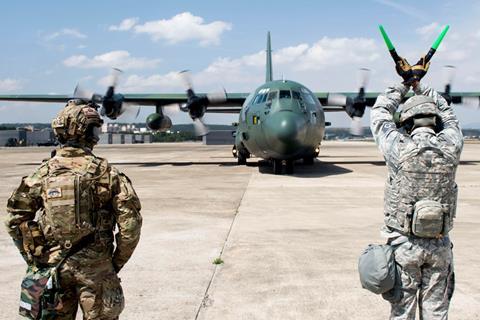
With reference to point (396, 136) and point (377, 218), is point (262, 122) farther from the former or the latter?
point (396, 136)

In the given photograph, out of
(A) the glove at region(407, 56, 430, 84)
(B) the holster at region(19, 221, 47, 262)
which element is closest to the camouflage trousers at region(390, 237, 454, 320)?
(A) the glove at region(407, 56, 430, 84)

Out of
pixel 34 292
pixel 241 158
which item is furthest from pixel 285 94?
pixel 34 292

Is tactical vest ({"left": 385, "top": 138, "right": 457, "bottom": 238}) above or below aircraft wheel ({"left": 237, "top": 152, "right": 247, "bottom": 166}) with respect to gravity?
above

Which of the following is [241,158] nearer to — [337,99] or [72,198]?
[337,99]

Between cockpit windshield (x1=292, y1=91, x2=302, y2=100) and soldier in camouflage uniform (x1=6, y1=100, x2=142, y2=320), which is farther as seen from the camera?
cockpit windshield (x1=292, y1=91, x2=302, y2=100)

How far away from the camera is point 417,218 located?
3.32 metres

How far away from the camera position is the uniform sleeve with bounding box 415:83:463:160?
3.47 meters

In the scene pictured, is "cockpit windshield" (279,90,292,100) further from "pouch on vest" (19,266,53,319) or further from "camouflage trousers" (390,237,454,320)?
"pouch on vest" (19,266,53,319)

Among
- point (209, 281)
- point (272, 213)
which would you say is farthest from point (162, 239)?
point (272, 213)

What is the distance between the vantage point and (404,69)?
12.6 feet

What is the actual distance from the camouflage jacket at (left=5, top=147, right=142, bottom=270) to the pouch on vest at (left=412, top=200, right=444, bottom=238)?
193cm

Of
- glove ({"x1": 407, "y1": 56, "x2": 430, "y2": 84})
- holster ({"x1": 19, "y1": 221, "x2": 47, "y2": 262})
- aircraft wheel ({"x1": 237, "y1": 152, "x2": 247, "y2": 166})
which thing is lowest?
aircraft wheel ({"x1": 237, "y1": 152, "x2": 247, "y2": 166})

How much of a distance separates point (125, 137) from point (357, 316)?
348 feet

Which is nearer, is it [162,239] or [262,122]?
[162,239]
